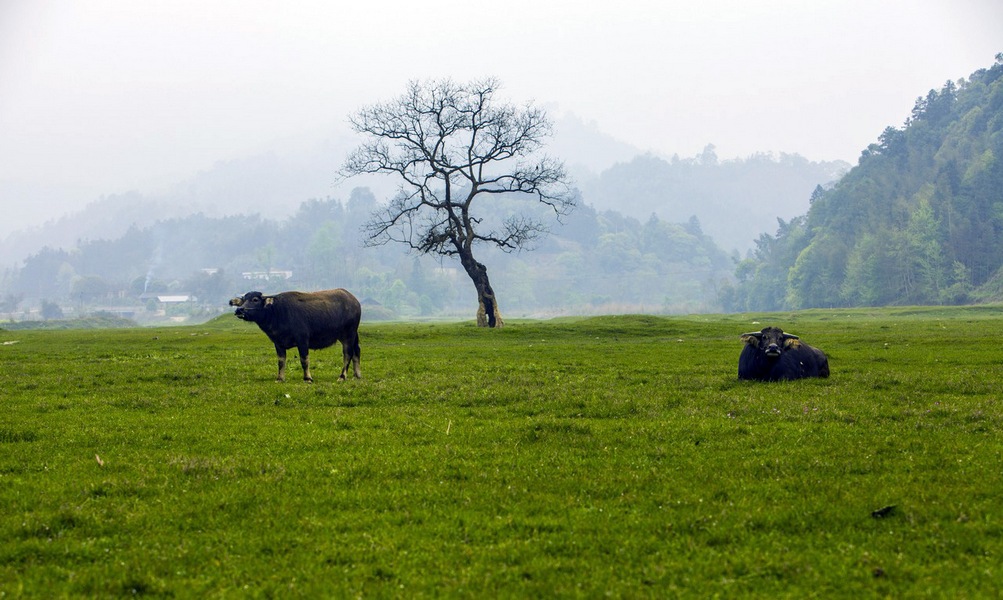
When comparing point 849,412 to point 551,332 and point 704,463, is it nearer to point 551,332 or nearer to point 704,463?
point 704,463

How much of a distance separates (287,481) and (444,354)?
77.6 feet

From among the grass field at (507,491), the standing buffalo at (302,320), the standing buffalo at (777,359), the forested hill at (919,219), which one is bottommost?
the grass field at (507,491)

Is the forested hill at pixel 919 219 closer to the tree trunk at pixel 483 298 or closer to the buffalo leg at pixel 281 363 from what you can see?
the tree trunk at pixel 483 298

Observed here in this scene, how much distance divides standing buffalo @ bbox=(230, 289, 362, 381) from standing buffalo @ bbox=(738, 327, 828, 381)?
40.2 ft

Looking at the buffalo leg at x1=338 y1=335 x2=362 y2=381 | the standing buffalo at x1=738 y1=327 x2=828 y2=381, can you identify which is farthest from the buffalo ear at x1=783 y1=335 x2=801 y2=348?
the buffalo leg at x1=338 y1=335 x2=362 y2=381

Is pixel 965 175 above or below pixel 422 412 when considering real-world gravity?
above

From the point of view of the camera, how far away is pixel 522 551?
8250 mm

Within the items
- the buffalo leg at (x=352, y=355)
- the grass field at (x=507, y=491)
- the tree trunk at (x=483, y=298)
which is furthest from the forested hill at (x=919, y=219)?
the grass field at (x=507, y=491)

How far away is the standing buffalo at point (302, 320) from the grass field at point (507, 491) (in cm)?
256

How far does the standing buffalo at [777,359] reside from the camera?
2159 centimetres

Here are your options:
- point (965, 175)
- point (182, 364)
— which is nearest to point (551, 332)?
point (182, 364)

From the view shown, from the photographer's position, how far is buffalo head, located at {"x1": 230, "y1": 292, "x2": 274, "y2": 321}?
22.1 metres

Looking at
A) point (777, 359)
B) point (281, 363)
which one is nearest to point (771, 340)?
point (777, 359)

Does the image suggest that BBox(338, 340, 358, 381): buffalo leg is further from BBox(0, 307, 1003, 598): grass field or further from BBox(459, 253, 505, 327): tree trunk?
BBox(459, 253, 505, 327): tree trunk
